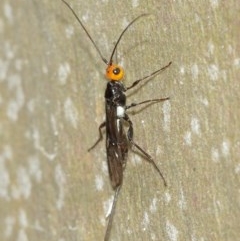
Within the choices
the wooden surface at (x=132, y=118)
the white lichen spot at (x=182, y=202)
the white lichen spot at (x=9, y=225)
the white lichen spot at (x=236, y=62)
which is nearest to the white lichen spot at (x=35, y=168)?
the wooden surface at (x=132, y=118)

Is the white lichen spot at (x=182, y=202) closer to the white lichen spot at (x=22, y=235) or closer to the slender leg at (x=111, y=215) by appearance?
the slender leg at (x=111, y=215)

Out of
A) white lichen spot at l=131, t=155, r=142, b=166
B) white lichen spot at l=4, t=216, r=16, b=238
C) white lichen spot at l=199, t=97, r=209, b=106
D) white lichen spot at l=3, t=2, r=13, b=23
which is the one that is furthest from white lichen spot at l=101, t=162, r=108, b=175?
white lichen spot at l=3, t=2, r=13, b=23

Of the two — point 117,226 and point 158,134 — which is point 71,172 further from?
point 158,134

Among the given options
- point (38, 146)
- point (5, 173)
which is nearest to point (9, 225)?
point (5, 173)

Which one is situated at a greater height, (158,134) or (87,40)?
(87,40)

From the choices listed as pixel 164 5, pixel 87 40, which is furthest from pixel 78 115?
pixel 164 5

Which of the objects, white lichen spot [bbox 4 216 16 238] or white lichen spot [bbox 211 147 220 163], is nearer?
white lichen spot [bbox 211 147 220 163]

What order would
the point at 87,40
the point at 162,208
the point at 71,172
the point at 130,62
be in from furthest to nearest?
the point at 71,172
the point at 87,40
the point at 130,62
the point at 162,208

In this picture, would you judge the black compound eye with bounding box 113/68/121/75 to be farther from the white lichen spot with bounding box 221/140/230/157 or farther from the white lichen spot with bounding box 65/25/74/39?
the white lichen spot with bounding box 221/140/230/157
